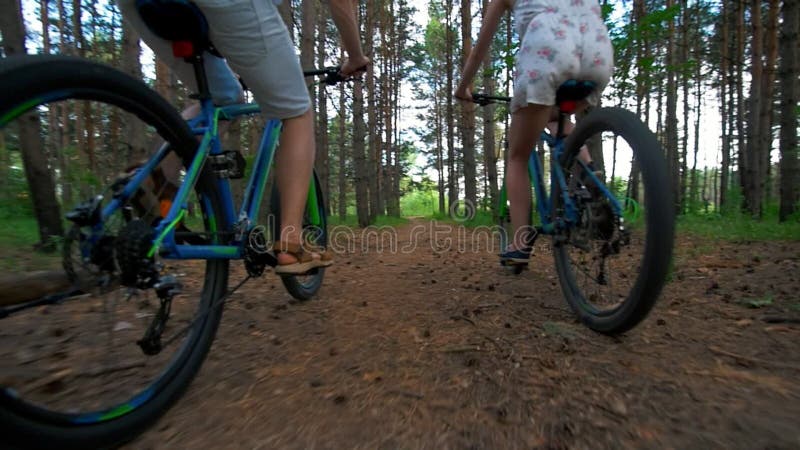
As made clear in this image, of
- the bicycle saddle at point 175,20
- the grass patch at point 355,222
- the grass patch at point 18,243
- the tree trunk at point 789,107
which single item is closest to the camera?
the bicycle saddle at point 175,20

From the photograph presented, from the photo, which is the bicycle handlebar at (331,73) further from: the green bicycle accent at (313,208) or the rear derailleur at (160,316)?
the rear derailleur at (160,316)

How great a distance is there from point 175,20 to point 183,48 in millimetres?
99

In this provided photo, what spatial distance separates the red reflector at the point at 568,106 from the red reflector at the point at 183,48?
1.83 metres

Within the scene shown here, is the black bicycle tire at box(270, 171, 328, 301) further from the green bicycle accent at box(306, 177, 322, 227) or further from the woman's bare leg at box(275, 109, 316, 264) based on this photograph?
the woman's bare leg at box(275, 109, 316, 264)

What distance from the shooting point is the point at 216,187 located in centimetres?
164

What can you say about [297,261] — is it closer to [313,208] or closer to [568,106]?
[313,208]

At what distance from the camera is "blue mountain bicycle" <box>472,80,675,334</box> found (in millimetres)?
1586

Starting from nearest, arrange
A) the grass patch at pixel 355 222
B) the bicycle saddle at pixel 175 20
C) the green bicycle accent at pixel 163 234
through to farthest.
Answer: the green bicycle accent at pixel 163 234, the bicycle saddle at pixel 175 20, the grass patch at pixel 355 222

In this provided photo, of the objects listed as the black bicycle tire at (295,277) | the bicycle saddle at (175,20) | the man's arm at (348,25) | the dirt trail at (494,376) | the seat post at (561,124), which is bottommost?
the dirt trail at (494,376)

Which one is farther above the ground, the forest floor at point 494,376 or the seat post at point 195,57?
the seat post at point 195,57

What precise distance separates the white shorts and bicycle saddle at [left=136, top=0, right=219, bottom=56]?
3 centimetres

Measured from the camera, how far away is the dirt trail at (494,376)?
110cm

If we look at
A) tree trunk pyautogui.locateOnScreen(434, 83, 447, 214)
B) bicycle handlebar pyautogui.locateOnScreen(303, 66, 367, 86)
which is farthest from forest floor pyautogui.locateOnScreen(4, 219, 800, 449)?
Result: tree trunk pyautogui.locateOnScreen(434, 83, 447, 214)

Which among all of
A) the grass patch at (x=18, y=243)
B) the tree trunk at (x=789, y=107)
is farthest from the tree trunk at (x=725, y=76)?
the grass patch at (x=18, y=243)
